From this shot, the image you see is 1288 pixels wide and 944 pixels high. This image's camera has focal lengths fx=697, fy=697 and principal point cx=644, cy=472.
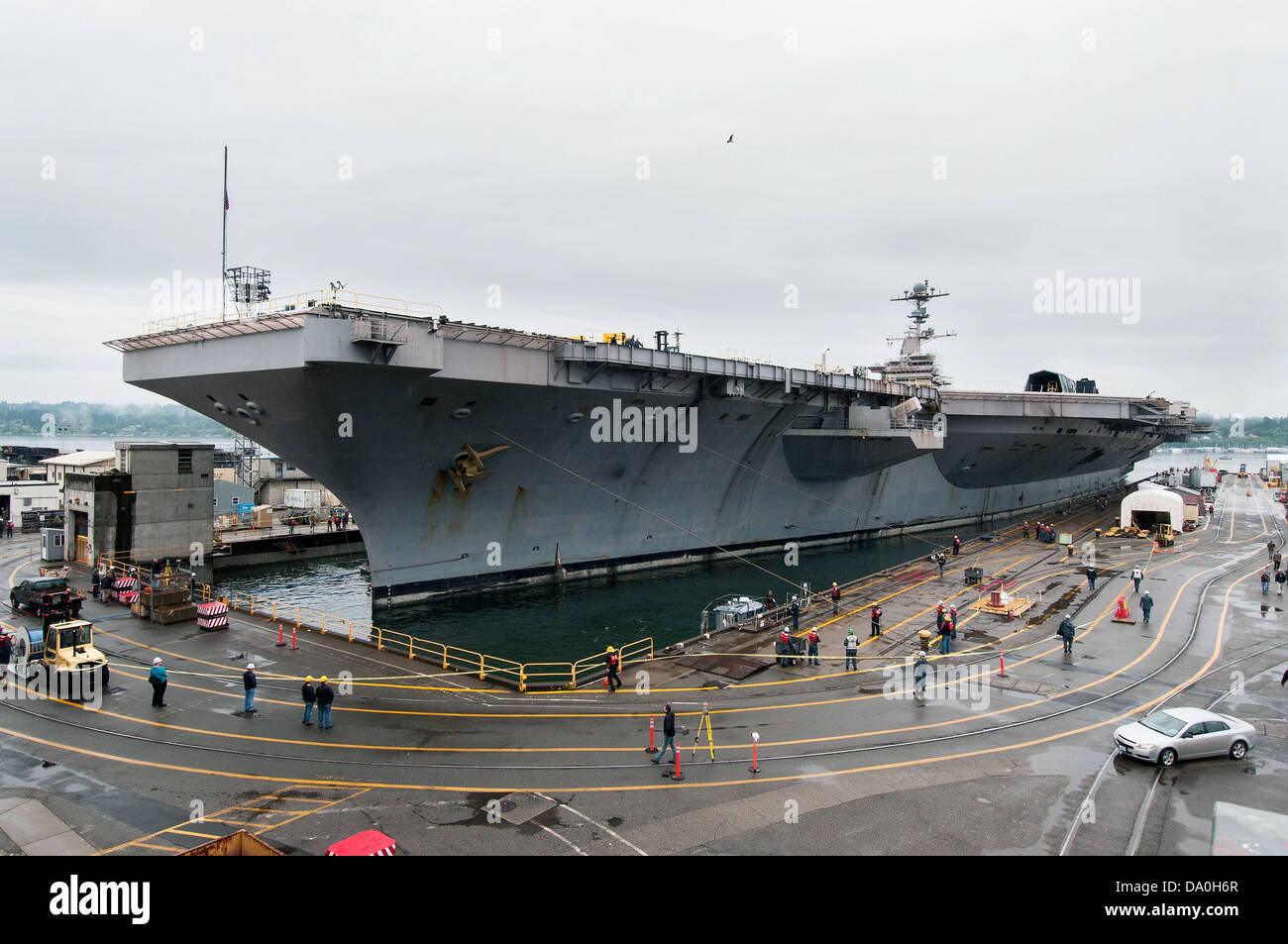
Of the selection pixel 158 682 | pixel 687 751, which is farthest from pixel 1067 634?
pixel 158 682

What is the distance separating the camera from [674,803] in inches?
385

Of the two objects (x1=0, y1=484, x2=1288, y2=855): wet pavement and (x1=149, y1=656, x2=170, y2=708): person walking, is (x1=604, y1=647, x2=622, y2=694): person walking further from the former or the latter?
(x1=149, y1=656, x2=170, y2=708): person walking

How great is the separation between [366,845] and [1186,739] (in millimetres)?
11943

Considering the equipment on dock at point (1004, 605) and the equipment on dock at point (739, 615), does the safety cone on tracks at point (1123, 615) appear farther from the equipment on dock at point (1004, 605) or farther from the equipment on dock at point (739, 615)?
the equipment on dock at point (739, 615)

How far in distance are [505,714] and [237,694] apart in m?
5.69

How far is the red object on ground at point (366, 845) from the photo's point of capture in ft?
24.0

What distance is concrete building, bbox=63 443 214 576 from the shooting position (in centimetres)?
2855

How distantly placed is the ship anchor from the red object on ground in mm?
15970

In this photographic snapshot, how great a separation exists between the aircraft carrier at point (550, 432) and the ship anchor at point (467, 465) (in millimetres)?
52

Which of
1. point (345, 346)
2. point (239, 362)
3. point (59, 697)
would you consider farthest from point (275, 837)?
point (239, 362)

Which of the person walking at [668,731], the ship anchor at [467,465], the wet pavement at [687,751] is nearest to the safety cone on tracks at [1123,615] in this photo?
the wet pavement at [687,751]

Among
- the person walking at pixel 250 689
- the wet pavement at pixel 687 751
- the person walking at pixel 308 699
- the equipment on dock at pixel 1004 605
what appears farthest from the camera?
the equipment on dock at pixel 1004 605

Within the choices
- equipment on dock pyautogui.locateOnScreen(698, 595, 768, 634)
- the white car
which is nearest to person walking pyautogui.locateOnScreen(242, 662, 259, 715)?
equipment on dock pyautogui.locateOnScreen(698, 595, 768, 634)
